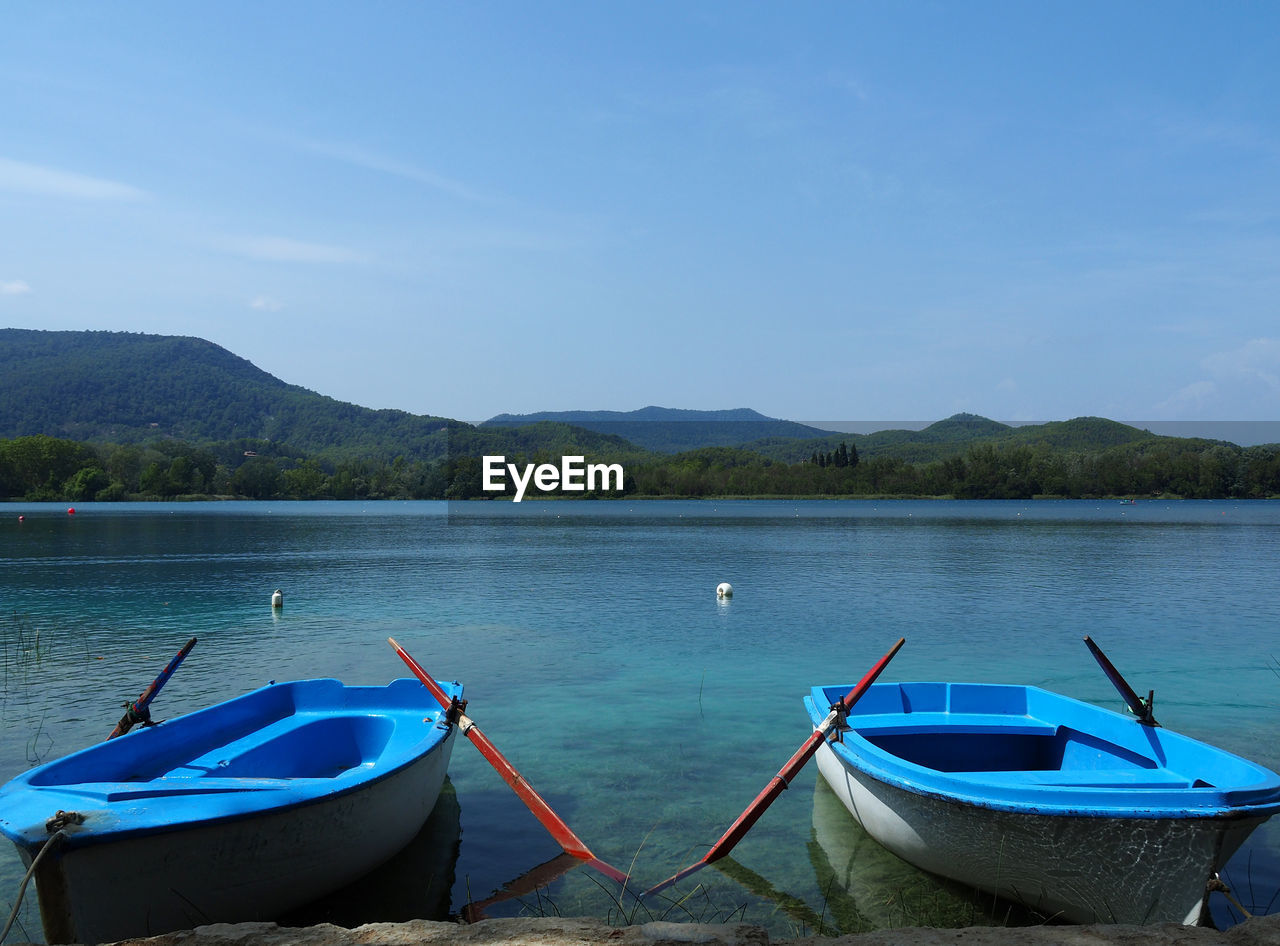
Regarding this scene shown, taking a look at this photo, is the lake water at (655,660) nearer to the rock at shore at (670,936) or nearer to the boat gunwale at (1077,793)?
the boat gunwale at (1077,793)

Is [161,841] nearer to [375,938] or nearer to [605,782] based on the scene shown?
[375,938]

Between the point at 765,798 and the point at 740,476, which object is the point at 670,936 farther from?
the point at 740,476

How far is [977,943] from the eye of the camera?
4.76 m

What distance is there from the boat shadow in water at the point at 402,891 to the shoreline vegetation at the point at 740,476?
153935 mm

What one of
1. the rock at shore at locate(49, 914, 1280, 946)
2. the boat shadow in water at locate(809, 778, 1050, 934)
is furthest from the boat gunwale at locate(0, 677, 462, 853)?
the boat shadow in water at locate(809, 778, 1050, 934)

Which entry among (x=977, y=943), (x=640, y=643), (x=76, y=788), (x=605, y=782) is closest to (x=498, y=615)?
(x=640, y=643)

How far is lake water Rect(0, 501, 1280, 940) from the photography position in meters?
7.77

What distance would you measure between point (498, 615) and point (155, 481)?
142875 millimetres

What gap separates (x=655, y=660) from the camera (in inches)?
Answer: 709

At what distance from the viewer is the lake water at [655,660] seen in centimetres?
777

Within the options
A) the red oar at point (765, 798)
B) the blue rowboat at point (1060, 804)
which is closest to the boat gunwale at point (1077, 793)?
the blue rowboat at point (1060, 804)

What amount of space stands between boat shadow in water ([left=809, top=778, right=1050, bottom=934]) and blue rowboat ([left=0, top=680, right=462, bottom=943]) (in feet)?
12.6

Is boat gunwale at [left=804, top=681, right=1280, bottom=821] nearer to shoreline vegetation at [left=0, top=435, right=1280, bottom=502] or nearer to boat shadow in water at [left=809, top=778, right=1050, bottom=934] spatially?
boat shadow in water at [left=809, top=778, right=1050, bottom=934]

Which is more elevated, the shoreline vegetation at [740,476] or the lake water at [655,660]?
the shoreline vegetation at [740,476]
